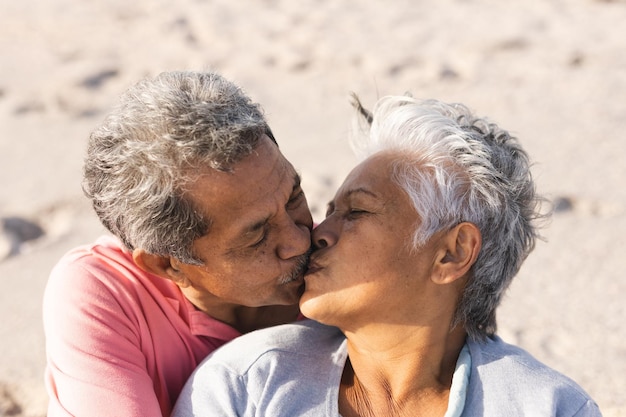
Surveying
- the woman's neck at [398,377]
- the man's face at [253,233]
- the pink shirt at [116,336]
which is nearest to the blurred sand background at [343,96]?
the pink shirt at [116,336]

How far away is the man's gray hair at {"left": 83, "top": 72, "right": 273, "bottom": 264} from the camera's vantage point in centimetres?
242

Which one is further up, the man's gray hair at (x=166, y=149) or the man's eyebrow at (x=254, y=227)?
the man's gray hair at (x=166, y=149)

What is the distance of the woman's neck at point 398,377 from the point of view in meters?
2.74

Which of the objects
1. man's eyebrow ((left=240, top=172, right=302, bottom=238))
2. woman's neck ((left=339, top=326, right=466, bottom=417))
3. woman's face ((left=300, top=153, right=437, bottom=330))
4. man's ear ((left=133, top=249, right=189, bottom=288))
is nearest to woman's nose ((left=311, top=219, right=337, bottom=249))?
woman's face ((left=300, top=153, right=437, bottom=330))

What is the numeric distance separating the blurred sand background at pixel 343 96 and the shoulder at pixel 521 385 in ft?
3.87

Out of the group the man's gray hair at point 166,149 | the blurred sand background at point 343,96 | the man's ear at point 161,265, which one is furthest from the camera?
the blurred sand background at point 343,96

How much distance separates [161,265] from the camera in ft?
8.93

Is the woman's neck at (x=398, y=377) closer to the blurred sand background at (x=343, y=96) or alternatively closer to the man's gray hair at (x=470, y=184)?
the man's gray hair at (x=470, y=184)

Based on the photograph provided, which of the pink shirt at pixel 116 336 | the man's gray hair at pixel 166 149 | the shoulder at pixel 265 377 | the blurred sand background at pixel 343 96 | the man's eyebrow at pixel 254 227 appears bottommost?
the blurred sand background at pixel 343 96

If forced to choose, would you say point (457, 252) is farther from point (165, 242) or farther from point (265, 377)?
point (165, 242)

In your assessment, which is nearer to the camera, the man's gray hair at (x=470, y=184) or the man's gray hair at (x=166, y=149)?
the man's gray hair at (x=166, y=149)

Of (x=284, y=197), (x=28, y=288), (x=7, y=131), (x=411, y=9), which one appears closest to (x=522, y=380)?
(x=284, y=197)

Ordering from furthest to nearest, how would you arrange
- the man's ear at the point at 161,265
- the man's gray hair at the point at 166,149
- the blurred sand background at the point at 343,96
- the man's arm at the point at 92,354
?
the blurred sand background at the point at 343,96
the man's ear at the point at 161,265
the man's arm at the point at 92,354
the man's gray hair at the point at 166,149

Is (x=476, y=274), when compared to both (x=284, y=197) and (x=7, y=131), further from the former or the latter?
(x=7, y=131)
